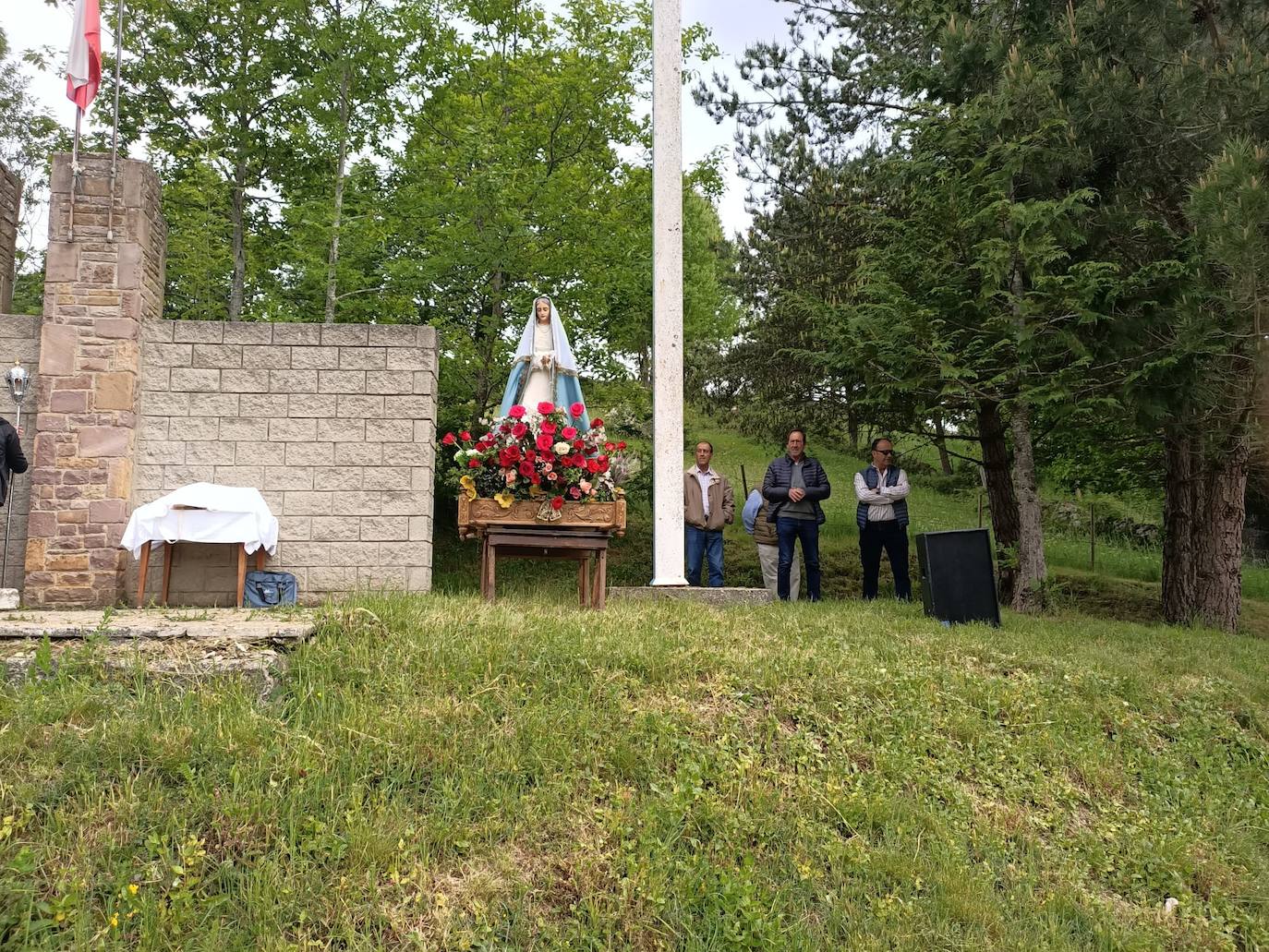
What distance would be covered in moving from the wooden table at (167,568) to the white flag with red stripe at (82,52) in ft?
11.8

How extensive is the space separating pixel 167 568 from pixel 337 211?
671cm

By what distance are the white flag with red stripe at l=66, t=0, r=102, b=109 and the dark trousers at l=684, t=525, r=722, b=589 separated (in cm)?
630

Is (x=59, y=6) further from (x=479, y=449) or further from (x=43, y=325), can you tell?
(x=479, y=449)

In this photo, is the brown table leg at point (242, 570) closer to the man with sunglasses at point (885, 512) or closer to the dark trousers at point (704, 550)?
the dark trousers at point (704, 550)

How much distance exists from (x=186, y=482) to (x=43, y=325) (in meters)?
1.55

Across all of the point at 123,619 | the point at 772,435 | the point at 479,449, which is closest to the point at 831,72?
the point at 772,435

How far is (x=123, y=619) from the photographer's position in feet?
15.8

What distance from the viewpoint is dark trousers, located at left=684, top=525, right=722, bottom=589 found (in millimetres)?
9125

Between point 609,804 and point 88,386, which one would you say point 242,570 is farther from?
point 609,804

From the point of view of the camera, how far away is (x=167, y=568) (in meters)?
7.13

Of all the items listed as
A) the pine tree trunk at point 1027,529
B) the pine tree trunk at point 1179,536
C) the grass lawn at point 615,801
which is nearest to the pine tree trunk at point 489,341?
the pine tree trunk at point 1027,529

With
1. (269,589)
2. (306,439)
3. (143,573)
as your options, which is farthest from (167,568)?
(306,439)

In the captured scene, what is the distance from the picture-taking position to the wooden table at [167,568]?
6777 millimetres

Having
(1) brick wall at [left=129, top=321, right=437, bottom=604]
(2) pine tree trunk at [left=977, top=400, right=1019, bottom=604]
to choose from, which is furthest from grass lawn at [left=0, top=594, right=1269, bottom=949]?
(2) pine tree trunk at [left=977, top=400, right=1019, bottom=604]
